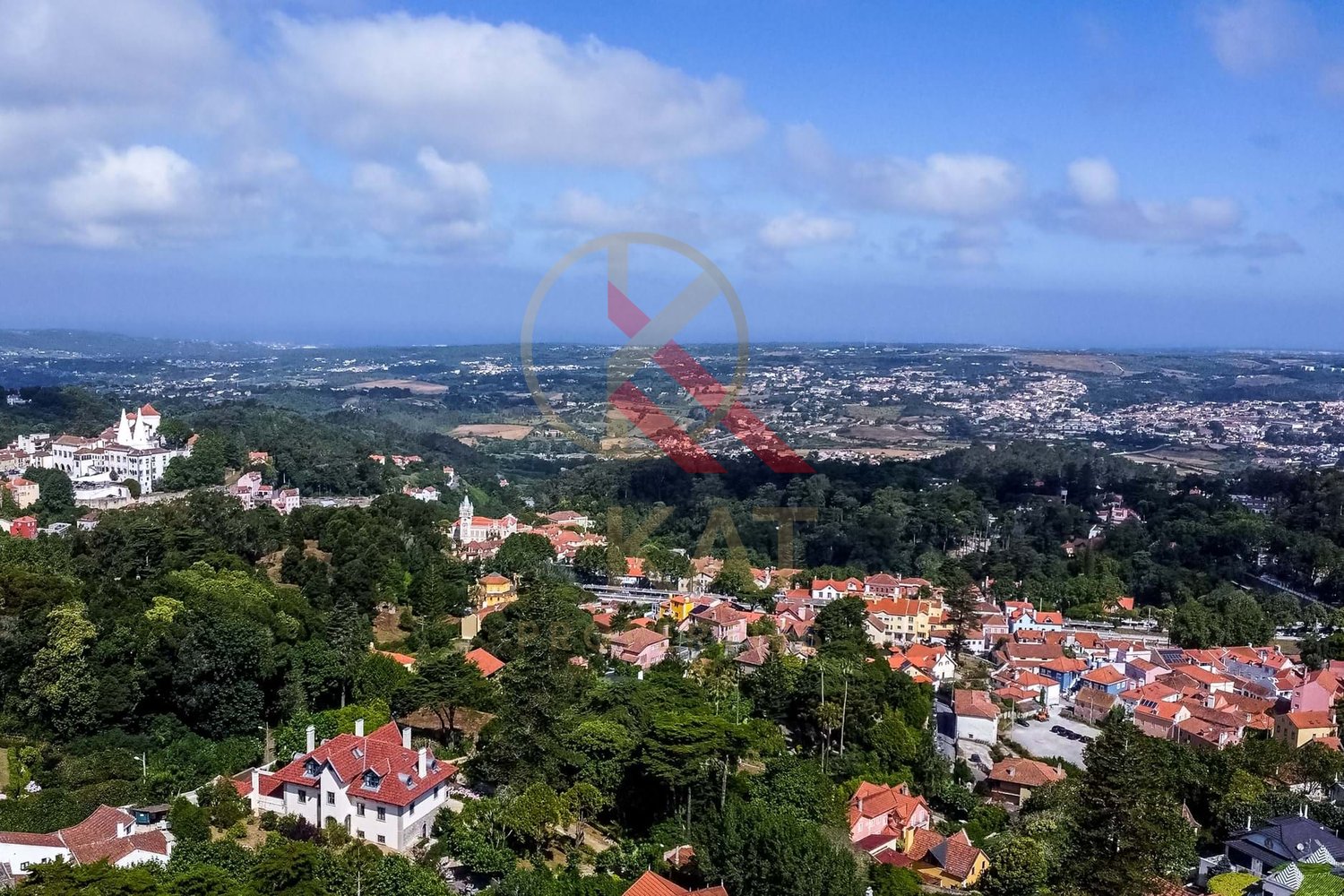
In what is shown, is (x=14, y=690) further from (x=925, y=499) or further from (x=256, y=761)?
(x=925, y=499)

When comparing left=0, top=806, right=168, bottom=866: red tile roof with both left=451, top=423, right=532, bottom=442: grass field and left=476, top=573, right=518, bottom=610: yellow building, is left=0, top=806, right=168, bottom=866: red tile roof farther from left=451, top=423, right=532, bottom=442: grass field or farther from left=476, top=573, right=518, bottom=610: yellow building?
left=451, top=423, right=532, bottom=442: grass field

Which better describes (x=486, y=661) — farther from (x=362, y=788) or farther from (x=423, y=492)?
(x=423, y=492)

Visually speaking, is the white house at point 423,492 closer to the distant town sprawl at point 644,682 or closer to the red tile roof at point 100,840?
the distant town sprawl at point 644,682

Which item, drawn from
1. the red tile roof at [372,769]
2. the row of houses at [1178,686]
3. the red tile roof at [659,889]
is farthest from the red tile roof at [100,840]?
the row of houses at [1178,686]

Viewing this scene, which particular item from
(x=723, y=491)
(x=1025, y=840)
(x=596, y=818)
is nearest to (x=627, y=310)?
(x=596, y=818)

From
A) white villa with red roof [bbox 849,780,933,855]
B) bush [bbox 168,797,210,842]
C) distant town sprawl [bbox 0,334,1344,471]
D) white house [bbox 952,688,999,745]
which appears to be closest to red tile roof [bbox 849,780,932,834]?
white villa with red roof [bbox 849,780,933,855]

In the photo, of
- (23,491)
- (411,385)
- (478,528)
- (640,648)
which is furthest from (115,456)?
(411,385)
